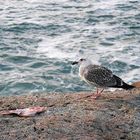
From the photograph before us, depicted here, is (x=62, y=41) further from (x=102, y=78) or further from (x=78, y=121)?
(x=78, y=121)

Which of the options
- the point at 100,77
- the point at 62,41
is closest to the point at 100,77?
the point at 100,77

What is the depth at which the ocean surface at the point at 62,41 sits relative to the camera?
13.1 meters

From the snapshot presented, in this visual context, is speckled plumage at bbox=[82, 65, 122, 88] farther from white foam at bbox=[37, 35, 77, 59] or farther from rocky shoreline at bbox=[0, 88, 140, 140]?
white foam at bbox=[37, 35, 77, 59]

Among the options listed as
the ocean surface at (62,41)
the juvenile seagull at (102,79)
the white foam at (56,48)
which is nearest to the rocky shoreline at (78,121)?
the juvenile seagull at (102,79)

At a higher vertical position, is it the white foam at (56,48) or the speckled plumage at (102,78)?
the speckled plumage at (102,78)

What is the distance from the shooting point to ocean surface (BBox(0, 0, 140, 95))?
13.1m

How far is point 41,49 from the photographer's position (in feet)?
50.1

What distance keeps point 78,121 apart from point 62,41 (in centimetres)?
932

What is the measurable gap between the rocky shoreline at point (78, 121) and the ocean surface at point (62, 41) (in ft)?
14.4

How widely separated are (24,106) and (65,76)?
18.0 feet

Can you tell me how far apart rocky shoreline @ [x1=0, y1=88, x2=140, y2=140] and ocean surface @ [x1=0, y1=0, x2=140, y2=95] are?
14.4 ft

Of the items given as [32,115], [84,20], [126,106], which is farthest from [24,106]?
[84,20]

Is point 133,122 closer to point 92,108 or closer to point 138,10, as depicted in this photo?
point 92,108

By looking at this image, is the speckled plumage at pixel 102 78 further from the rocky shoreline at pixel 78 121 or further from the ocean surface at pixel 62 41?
the ocean surface at pixel 62 41
